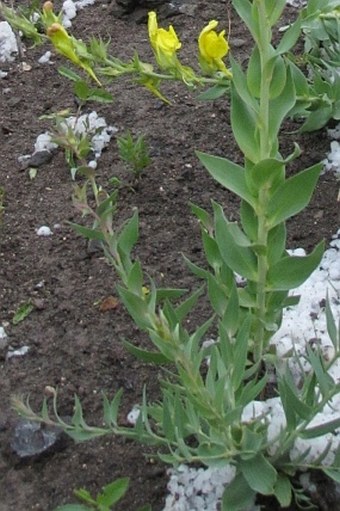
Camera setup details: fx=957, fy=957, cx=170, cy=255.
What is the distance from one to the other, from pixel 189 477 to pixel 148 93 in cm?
117

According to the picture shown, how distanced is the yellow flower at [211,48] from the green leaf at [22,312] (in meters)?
0.61

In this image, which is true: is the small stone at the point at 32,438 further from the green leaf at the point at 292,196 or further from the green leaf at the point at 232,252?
the green leaf at the point at 292,196

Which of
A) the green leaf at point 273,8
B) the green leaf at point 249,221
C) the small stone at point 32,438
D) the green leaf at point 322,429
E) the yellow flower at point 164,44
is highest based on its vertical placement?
the green leaf at point 273,8

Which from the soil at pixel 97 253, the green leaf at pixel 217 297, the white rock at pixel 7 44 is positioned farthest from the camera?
the white rock at pixel 7 44

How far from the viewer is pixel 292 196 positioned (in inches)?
57.2

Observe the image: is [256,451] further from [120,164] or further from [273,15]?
[120,164]

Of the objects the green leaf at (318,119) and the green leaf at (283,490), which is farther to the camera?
the green leaf at (318,119)

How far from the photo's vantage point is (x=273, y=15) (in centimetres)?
137

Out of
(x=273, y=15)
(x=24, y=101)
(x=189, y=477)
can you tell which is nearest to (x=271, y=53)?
(x=273, y=15)

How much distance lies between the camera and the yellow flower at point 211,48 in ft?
5.23

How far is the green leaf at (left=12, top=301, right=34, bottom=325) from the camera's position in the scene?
191 centimetres

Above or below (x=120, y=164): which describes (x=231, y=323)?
above

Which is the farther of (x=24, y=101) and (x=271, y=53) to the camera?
(x=24, y=101)

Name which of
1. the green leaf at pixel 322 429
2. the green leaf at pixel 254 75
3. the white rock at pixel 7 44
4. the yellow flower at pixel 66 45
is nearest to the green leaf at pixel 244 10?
the green leaf at pixel 254 75
